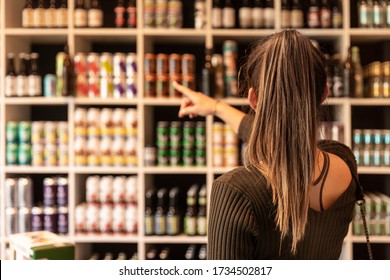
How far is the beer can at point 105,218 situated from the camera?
3.42 meters

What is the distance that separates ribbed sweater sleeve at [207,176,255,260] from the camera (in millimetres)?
983

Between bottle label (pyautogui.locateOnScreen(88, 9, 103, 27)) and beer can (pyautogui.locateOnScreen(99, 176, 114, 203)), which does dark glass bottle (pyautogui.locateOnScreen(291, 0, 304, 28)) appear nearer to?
bottle label (pyautogui.locateOnScreen(88, 9, 103, 27))

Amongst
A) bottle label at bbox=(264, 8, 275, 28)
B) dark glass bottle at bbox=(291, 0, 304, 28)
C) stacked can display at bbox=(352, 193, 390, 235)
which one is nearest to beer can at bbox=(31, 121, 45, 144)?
bottle label at bbox=(264, 8, 275, 28)

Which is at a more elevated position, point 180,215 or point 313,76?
point 313,76

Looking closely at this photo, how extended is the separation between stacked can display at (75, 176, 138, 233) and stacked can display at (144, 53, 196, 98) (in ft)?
1.91

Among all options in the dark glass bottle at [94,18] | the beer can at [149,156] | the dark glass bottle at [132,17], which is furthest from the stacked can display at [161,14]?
the beer can at [149,156]

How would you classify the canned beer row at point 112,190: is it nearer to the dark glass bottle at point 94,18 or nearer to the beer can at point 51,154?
the beer can at point 51,154

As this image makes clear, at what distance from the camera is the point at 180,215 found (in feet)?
11.7

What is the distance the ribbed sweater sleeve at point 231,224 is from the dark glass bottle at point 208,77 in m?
2.39
